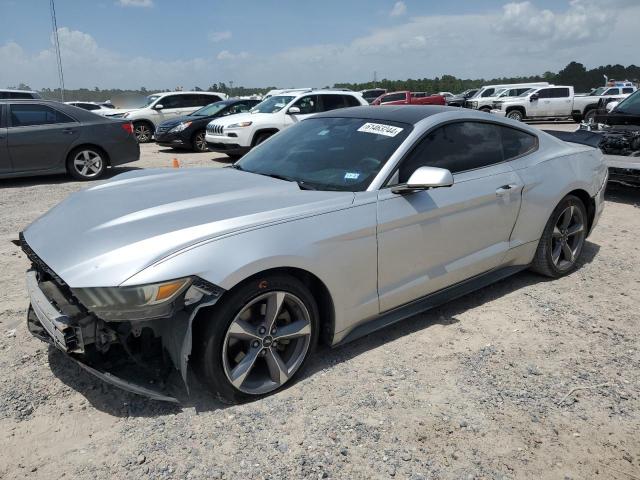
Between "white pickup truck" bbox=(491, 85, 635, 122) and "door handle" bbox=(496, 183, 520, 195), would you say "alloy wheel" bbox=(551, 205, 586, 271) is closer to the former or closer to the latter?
"door handle" bbox=(496, 183, 520, 195)

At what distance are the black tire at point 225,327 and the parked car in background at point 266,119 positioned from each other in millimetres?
9269

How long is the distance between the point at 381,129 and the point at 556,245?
2.12 m

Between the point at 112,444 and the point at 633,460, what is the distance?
2554 mm

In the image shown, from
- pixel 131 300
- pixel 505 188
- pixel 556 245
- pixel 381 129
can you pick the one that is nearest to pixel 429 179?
pixel 381 129

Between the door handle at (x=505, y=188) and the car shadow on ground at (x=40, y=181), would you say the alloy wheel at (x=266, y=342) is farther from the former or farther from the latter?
the car shadow on ground at (x=40, y=181)

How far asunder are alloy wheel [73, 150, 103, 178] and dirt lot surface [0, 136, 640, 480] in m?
6.49

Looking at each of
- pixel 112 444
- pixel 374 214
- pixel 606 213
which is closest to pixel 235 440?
pixel 112 444

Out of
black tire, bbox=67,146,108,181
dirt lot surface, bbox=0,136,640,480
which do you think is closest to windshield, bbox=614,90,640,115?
dirt lot surface, bbox=0,136,640,480

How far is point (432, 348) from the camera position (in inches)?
139

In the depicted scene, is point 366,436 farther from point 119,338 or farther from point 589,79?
point 589,79

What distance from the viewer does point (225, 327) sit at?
2629 millimetres

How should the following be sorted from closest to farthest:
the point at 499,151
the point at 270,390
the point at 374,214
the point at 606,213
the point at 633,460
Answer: the point at 633,460, the point at 270,390, the point at 374,214, the point at 499,151, the point at 606,213

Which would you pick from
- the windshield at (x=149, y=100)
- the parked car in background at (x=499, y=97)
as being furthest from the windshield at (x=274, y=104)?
the parked car in background at (x=499, y=97)

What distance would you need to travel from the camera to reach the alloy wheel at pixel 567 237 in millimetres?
4609
